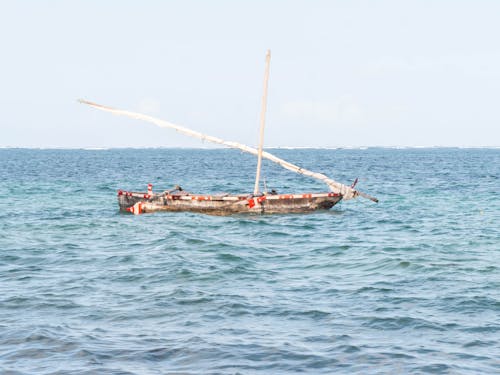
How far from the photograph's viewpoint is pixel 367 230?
3525cm

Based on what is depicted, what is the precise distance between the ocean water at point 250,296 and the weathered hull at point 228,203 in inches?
56.6

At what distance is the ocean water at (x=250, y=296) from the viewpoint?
1467 cm

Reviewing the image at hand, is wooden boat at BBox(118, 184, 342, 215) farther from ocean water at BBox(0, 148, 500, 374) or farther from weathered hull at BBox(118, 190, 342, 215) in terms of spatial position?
ocean water at BBox(0, 148, 500, 374)

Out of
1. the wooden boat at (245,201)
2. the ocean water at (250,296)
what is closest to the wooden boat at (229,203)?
the wooden boat at (245,201)

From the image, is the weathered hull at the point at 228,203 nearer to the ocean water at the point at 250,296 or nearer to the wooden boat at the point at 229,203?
the wooden boat at the point at 229,203

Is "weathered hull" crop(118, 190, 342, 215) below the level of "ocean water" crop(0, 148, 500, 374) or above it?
above

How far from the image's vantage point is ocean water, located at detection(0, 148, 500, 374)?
14672mm

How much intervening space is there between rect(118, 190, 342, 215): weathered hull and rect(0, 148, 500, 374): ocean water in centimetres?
144

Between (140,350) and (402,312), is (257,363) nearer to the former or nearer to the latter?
(140,350)

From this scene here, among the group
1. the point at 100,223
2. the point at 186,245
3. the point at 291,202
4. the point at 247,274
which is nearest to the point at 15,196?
the point at 100,223

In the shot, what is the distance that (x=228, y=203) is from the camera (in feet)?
133

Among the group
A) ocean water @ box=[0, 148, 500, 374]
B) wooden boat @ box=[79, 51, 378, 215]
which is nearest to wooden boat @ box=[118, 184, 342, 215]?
wooden boat @ box=[79, 51, 378, 215]

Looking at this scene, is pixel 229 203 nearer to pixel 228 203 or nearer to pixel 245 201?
pixel 228 203

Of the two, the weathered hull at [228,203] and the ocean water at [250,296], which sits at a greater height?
the weathered hull at [228,203]
